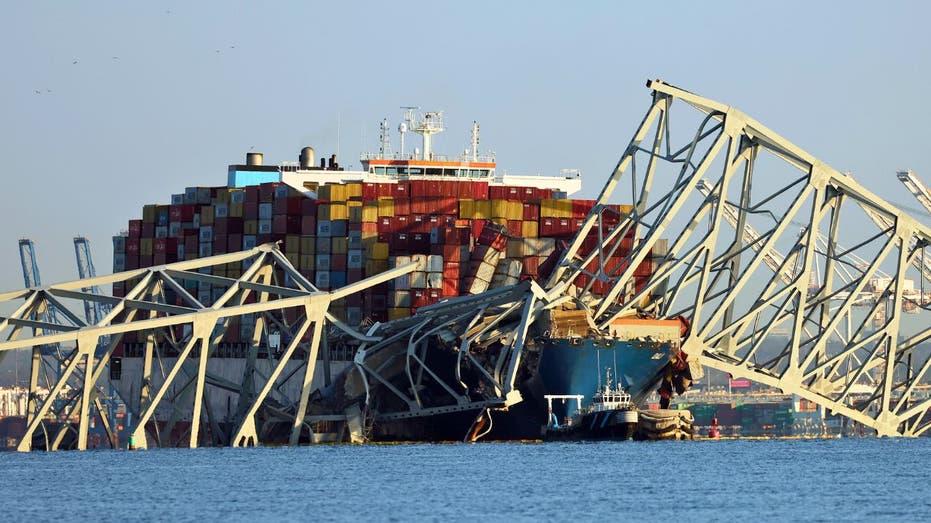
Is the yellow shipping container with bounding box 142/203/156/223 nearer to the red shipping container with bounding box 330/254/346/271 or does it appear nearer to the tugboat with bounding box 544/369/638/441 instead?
the red shipping container with bounding box 330/254/346/271

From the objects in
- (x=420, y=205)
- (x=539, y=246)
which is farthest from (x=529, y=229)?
(x=420, y=205)

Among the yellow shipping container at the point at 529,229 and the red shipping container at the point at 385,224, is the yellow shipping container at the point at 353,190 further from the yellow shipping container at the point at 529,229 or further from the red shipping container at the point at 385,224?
the yellow shipping container at the point at 529,229

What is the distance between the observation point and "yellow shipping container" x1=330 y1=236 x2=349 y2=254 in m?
107

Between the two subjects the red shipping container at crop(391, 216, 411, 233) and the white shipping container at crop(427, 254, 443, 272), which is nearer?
the white shipping container at crop(427, 254, 443, 272)

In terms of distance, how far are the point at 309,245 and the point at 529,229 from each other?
13.1m

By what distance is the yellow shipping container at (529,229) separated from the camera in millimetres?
106062

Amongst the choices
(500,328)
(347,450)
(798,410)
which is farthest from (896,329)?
(798,410)

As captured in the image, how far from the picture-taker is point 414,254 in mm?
104062

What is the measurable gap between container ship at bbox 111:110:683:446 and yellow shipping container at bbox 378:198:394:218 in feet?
0.26

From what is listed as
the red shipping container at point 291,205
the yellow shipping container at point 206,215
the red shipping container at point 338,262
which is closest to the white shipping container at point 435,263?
the red shipping container at point 338,262

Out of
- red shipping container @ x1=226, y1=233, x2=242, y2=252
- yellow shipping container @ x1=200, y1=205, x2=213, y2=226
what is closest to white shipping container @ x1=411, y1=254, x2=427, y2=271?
red shipping container @ x1=226, y1=233, x2=242, y2=252

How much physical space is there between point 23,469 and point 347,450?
16.9 m

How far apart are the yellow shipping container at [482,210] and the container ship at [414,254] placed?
0.26ft

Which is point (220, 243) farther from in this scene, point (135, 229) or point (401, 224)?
point (401, 224)
